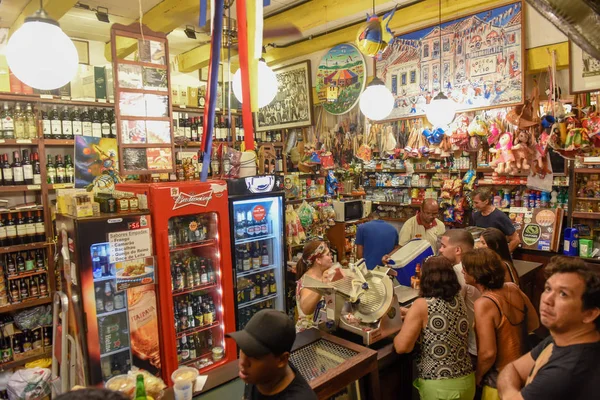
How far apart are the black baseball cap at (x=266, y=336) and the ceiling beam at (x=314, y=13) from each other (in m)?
5.04

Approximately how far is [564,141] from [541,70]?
3.62 feet

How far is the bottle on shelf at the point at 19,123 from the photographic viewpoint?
180 inches

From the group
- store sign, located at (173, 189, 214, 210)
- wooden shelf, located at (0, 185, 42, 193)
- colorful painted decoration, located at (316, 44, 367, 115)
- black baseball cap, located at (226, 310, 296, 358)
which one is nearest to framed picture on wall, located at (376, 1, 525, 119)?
colorful painted decoration, located at (316, 44, 367, 115)

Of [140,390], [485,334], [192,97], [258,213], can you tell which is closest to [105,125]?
[192,97]

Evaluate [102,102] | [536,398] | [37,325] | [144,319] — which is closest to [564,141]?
[536,398]

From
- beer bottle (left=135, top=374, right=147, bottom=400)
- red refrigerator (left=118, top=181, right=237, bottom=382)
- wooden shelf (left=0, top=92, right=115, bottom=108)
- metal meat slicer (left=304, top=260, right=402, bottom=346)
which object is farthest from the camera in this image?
wooden shelf (left=0, top=92, right=115, bottom=108)

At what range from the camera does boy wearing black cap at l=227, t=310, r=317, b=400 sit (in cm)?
156

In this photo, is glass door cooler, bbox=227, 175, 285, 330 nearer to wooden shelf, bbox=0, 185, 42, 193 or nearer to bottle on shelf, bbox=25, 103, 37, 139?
wooden shelf, bbox=0, 185, 42, 193

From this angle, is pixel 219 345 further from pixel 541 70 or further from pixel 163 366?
pixel 541 70

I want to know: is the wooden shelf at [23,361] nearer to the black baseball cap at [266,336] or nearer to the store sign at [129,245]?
the store sign at [129,245]

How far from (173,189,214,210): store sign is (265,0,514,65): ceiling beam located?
13.5 ft

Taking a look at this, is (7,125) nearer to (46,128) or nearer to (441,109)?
(46,128)

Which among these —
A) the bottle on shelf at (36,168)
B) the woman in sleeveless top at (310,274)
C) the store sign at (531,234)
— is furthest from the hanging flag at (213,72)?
the store sign at (531,234)

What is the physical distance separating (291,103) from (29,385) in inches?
229
